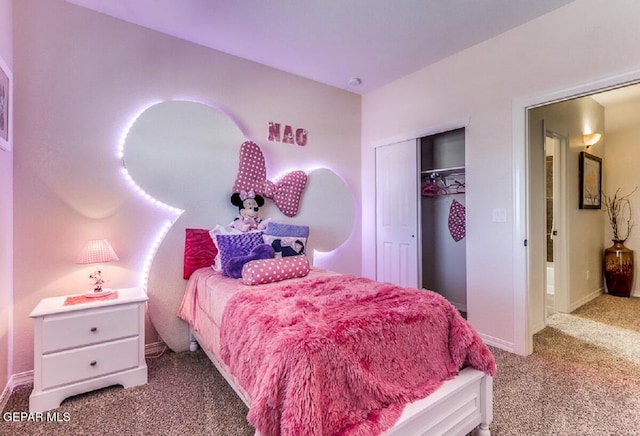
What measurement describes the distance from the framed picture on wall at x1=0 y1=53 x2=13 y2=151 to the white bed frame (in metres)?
2.00

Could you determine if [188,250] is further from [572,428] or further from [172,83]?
[572,428]

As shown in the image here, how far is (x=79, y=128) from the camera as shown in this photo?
89.2 inches

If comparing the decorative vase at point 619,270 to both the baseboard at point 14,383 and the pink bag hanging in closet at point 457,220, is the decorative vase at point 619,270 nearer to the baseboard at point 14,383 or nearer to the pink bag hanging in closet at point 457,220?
the pink bag hanging in closet at point 457,220

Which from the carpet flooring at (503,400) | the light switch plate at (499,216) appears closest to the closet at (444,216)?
the light switch plate at (499,216)

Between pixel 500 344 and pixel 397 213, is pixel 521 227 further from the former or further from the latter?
pixel 397 213

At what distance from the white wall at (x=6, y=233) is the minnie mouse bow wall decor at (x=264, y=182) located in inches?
59.3

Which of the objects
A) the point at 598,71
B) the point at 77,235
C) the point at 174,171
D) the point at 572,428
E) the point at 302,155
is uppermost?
the point at 598,71

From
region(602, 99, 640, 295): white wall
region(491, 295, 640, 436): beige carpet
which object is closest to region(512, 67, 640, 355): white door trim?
region(491, 295, 640, 436): beige carpet

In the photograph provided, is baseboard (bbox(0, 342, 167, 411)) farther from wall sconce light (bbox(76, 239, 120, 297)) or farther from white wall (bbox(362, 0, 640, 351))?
white wall (bbox(362, 0, 640, 351))

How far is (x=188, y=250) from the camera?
2.61 meters

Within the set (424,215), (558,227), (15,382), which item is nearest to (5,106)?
(15,382)

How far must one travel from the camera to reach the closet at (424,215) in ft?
11.3

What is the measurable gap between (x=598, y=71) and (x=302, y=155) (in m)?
2.50

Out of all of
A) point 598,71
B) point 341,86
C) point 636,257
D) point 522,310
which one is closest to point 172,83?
point 341,86
